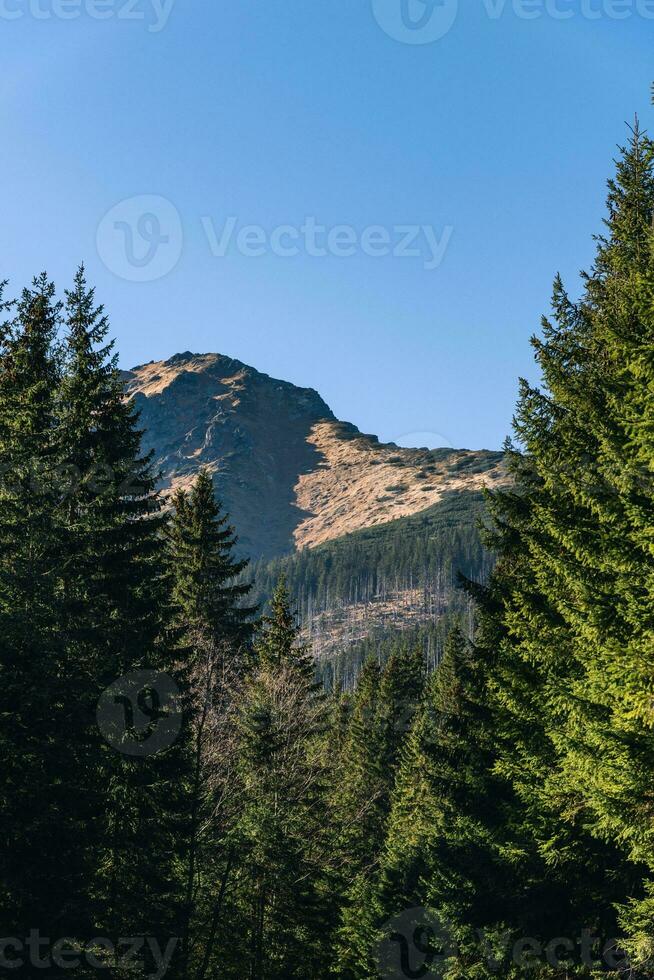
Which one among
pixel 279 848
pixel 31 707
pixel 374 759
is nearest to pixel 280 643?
pixel 279 848

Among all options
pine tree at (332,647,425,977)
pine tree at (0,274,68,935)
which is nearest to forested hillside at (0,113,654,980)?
pine tree at (0,274,68,935)

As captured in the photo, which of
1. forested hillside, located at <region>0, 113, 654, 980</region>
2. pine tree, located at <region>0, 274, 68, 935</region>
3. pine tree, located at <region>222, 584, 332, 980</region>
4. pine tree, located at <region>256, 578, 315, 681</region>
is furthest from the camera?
pine tree, located at <region>256, 578, 315, 681</region>

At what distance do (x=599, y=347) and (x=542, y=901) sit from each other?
36.3 ft

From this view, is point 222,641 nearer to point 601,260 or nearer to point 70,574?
point 70,574

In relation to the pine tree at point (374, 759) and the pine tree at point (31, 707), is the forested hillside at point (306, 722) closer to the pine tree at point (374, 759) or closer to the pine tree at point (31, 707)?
the pine tree at point (31, 707)

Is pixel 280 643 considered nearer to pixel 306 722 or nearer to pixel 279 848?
pixel 306 722

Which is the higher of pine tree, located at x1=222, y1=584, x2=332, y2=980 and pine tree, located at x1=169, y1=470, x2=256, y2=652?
pine tree, located at x1=169, y1=470, x2=256, y2=652

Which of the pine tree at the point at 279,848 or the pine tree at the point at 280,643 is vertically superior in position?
the pine tree at the point at 280,643

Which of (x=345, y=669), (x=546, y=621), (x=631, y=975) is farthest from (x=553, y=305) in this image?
(x=345, y=669)

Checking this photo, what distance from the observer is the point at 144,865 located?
17.3m

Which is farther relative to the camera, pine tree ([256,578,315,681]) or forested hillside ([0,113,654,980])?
pine tree ([256,578,315,681])

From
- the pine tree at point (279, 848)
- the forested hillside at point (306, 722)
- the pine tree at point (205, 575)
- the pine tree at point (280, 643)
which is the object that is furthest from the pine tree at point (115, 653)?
the pine tree at point (280, 643)

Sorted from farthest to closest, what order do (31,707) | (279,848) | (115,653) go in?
(279,848) → (115,653) → (31,707)

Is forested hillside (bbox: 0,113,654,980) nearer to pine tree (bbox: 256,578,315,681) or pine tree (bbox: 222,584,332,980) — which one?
pine tree (bbox: 222,584,332,980)
